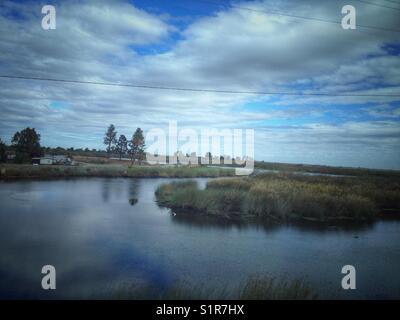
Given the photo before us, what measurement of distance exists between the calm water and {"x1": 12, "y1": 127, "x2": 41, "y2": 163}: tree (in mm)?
22823

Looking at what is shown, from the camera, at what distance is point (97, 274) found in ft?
31.5

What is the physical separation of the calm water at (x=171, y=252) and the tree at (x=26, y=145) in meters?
22.8

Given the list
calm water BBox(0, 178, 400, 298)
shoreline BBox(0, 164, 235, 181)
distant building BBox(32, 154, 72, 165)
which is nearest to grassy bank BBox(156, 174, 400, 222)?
calm water BBox(0, 178, 400, 298)

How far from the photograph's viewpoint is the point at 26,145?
41.5 metres

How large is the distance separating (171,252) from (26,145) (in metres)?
38.0

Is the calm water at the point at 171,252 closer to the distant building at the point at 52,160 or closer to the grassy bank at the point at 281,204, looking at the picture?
the grassy bank at the point at 281,204

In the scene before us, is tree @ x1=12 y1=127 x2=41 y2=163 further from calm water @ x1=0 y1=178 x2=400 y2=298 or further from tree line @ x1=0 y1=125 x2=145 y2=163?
calm water @ x1=0 y1=178 x2=400 y2=298

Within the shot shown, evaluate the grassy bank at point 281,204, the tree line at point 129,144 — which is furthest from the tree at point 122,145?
the grassy bank at point 281,204

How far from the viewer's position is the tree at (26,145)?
38656 mm

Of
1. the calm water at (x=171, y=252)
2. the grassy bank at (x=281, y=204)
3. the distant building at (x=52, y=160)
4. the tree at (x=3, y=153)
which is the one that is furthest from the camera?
the distant building at (x=52, y=160)
